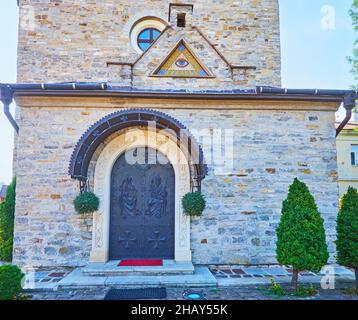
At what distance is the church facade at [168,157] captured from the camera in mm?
6348

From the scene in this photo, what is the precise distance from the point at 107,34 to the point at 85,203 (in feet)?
18.1

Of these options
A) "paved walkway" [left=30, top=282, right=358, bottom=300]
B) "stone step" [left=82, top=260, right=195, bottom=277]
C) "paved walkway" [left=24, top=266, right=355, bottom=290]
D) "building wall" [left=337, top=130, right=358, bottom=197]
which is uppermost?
"building wall" [left=337, top=130, right=358, bottom=197]

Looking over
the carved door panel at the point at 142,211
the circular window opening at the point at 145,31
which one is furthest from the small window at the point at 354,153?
the carved door panel at the point at 142,211

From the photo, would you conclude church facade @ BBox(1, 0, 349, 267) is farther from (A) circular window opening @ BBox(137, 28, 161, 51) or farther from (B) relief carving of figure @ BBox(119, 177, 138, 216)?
(A) circular window opening @ BBox(137, 28, 161, 51)

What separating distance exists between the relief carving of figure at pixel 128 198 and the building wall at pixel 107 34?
343 centimetres

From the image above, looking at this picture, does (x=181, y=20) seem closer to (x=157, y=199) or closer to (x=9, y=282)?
(x=157, y=199)

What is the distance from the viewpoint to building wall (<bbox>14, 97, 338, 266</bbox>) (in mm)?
6355

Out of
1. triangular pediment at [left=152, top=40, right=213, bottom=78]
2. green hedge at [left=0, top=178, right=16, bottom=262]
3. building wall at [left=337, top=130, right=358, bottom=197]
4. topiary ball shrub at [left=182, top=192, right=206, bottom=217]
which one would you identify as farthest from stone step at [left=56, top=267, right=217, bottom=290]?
building wall at [left=337, top=130, right=358, bottom=197]

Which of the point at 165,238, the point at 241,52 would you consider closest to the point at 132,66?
the point at 241,52

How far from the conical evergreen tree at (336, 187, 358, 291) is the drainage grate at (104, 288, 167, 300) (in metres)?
3.24

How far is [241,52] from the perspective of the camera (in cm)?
884

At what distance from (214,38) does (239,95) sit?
3.20 metres

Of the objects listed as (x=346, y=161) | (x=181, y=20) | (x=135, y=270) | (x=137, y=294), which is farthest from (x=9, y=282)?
(x=346, y=161)
